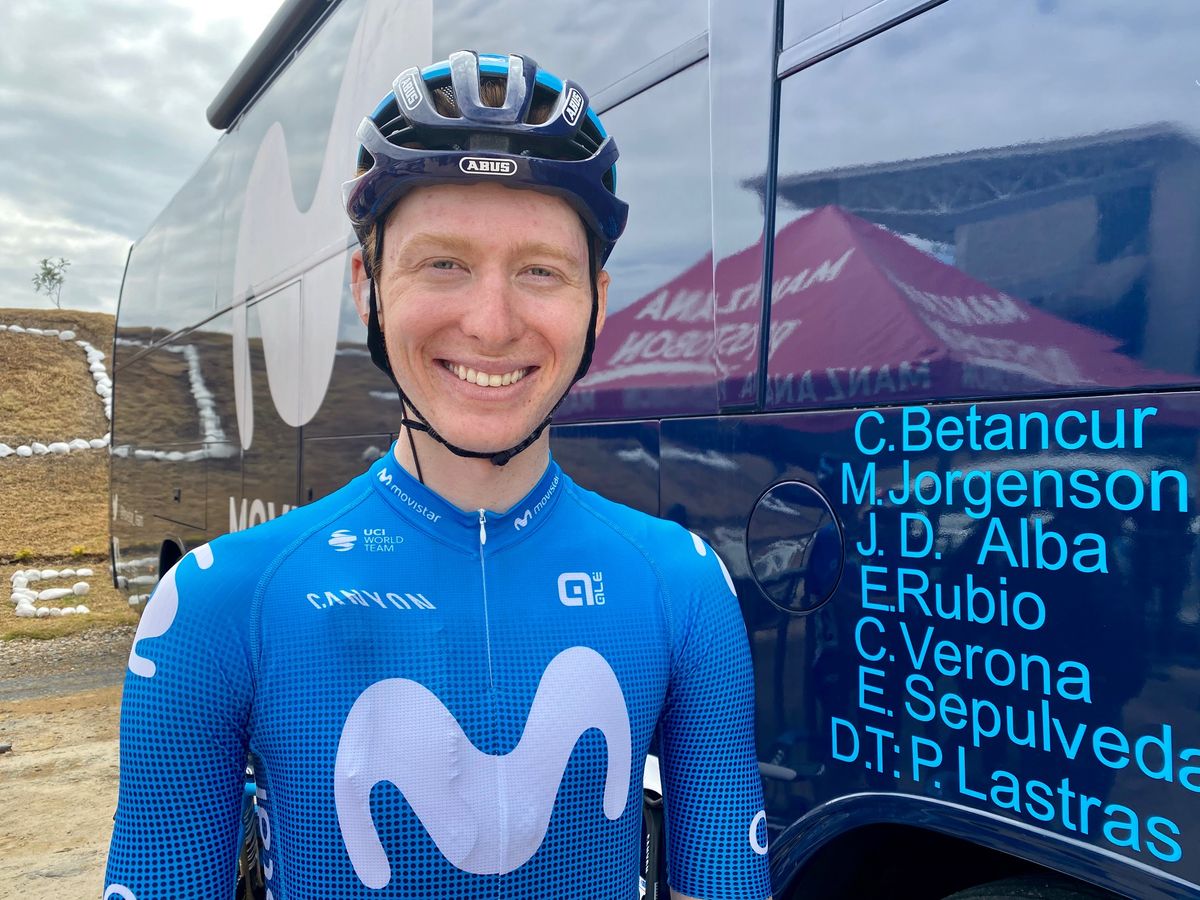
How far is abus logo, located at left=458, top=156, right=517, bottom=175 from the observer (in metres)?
1.24

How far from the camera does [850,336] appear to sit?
190 cm

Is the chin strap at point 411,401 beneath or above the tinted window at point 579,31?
beneath

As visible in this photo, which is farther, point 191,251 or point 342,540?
point 191,251

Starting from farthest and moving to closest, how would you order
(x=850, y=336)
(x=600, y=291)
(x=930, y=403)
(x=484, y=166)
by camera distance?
(x=850, y=336) → (x=930, y=403) → (x=600, y=291) → (x=484, y=166)

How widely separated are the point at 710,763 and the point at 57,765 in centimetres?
549

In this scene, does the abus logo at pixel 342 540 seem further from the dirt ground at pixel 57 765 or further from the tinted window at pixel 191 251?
the tinted window at pixel 191 251

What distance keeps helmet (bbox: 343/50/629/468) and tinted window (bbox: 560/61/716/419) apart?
0.88 m

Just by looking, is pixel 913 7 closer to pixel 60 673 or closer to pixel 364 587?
pixel 364 587

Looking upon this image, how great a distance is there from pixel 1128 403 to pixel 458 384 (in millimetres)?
1033

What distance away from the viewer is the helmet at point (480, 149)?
1256mm

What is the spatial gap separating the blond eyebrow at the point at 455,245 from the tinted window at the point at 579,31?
130 centimetres

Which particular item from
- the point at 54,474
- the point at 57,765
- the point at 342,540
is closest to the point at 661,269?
the point at 342,540

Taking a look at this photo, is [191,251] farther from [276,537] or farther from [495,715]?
[495,715]

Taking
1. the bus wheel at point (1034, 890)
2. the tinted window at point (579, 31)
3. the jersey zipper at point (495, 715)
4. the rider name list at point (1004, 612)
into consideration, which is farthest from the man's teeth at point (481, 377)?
the tinted window at point (579, 31)
